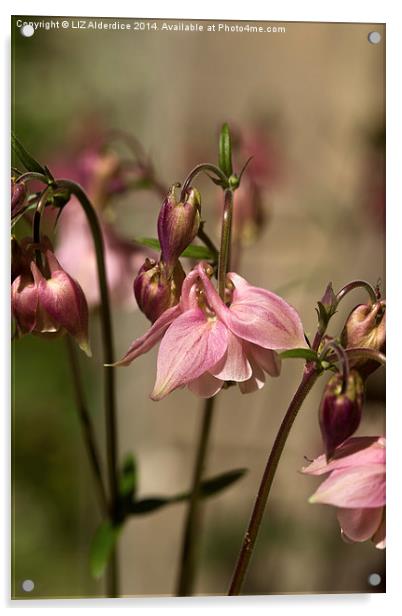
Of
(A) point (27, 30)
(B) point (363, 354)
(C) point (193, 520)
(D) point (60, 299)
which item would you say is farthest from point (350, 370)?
(A) point (27, 30)

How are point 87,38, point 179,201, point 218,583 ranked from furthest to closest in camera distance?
point 218,583, point 87,38, point 179,201

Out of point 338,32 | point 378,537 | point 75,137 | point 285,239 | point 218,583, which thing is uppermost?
point 338,32

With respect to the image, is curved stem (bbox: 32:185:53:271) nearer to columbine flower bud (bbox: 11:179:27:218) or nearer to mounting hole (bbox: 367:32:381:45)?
columbine flower bud (bbox: 11:179:27:218)

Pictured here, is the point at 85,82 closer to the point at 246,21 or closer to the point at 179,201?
the point at 246,21

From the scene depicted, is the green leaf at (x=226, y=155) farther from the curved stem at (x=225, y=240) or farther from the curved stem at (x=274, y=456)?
the curved stem at (x=274, y=456)

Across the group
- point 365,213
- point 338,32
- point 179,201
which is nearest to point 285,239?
point 365,213

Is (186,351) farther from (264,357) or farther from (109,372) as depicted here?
(109,372)

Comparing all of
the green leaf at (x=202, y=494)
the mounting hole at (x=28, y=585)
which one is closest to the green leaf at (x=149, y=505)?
the green leaf at (x=202, y=494)
